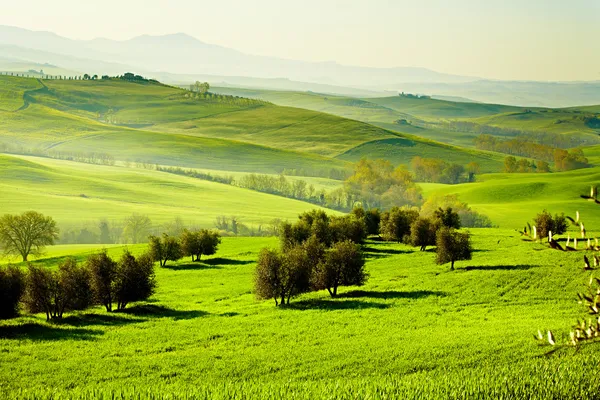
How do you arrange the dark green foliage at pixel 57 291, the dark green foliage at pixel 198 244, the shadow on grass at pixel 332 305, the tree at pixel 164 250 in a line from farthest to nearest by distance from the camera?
the dark green foliage at pixel 198 244 → the tree at pixel 164 250 → the shadow on grass at pixel 332 305 → the dark green foliage at pixel 57 291

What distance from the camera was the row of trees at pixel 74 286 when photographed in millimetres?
45312

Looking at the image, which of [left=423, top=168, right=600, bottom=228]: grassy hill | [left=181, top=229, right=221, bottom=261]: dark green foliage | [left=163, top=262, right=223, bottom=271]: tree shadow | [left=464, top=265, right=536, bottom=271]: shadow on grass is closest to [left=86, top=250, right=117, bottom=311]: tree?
[left=163, top=262, right=223, bottom=271]: tree shadow

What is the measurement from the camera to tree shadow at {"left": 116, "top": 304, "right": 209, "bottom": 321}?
156 ft

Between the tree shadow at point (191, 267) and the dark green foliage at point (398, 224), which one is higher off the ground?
the dark green foliage at point (398, 224)

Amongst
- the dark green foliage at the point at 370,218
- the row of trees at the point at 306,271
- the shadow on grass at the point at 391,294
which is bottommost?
the shadow on grass at the point at 391,294

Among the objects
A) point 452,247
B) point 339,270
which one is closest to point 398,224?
point 452,247

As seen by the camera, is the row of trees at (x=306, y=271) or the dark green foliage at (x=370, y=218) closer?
the row of trees at (x=306, y=271)

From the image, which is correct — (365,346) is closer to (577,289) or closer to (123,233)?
(577,289)

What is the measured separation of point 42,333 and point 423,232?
5141cm

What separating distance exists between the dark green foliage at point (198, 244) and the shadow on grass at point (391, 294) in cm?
3360

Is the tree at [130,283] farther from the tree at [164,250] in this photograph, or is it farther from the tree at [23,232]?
the tree at [23,232]

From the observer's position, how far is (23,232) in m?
89.6

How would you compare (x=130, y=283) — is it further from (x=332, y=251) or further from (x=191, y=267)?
(x=191, y=267)

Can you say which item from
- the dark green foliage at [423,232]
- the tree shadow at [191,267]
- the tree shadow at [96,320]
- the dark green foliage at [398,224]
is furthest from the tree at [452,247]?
the tree shadow at [96,320]
